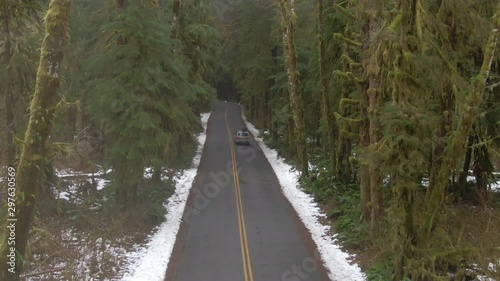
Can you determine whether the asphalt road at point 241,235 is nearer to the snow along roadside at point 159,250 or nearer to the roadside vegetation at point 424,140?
the snow along roadside at point 159,250

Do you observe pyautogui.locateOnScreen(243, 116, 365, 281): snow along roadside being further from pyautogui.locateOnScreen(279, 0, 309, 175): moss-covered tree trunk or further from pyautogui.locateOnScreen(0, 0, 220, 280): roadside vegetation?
pyautogui.locateOnScreen(0, 0, 220, 280): roadside vegetation

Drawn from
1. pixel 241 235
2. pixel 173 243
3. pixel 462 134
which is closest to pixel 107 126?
pixel 173 243

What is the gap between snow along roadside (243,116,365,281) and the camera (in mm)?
13984

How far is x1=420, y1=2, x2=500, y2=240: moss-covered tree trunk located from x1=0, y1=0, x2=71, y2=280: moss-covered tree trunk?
27.2ft

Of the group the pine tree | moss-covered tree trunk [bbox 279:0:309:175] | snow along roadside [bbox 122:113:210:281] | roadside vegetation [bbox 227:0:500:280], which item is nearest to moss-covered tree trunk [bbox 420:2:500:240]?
roadside vegetation [bbox 227:0:500:280]

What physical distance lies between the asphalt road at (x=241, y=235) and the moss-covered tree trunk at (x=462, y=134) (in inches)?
163

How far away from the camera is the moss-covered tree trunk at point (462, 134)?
30.8 feet

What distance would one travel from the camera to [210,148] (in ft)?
133

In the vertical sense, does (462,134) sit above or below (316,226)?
above

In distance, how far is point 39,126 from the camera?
8.47 metres

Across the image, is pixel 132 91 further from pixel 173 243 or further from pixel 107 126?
pixel 173 243

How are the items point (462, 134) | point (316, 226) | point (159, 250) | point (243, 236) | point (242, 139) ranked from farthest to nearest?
1. point (242, 139)
2. point (316, 226)
3. point (243, 236)
4. point (159, 250)
5. point (462, 134)

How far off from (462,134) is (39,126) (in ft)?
28.7

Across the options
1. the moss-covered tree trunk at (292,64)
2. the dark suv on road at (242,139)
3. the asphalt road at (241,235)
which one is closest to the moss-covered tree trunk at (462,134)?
the asphalt road at (241,235)
